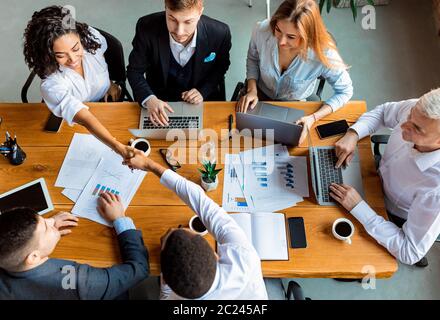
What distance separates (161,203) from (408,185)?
3.56 feet

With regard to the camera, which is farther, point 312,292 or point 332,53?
point 312,292

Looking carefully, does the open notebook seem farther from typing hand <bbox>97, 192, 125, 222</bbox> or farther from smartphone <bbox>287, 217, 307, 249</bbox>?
typing hand <bbox>97, 192, 125, 222</bbox>

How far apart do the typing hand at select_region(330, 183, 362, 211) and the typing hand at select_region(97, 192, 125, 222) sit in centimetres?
93

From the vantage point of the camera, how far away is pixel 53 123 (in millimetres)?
2041

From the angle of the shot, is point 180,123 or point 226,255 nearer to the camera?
point 226,255

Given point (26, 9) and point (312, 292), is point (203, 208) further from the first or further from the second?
point (26, 9)

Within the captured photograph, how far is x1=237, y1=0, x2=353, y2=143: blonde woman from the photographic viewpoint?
1865 mm

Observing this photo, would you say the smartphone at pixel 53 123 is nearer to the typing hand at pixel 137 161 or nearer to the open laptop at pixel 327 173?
the typing hand at pixel 137 161

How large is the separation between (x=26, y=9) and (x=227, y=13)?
1769mm

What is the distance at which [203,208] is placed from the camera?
1629 mm

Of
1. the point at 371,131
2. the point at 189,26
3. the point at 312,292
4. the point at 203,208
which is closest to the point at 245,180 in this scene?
the point at 203,208

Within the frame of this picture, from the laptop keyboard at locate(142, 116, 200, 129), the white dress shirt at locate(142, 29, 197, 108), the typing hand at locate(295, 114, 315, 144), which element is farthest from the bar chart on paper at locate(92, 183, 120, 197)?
the typing hand at locate(295, 114, 315, 144)

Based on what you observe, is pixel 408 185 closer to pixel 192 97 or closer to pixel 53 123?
pixel 192 97

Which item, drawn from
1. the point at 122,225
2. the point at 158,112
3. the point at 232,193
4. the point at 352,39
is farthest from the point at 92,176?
the point at 352,39
